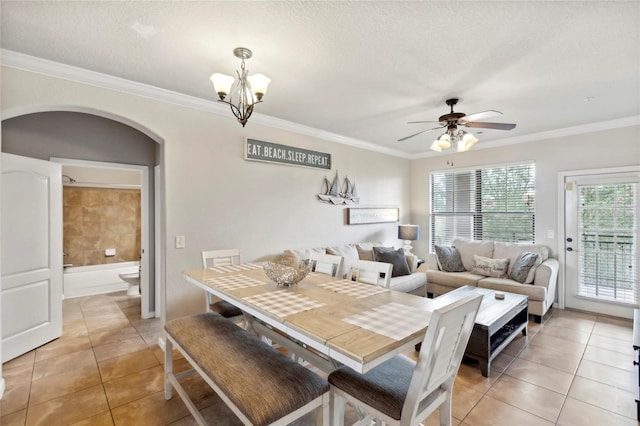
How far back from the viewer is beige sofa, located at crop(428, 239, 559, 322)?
374 cm

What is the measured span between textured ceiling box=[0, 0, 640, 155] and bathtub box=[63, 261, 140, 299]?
422 cm

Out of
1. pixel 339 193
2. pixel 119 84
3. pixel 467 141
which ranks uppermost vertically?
pixel 119 84

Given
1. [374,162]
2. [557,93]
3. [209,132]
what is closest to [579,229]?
[557,93]

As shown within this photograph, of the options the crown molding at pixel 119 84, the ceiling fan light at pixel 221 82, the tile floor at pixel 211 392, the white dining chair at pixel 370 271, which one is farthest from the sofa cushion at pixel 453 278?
the ceiling fan light at pixel 221 82

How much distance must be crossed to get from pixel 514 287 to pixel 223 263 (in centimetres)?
366

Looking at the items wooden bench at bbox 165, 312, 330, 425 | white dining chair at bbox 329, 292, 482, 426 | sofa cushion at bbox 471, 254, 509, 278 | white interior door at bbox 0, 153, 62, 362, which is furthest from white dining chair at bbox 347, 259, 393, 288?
white interior door at bbox 0, 153, 62, 362

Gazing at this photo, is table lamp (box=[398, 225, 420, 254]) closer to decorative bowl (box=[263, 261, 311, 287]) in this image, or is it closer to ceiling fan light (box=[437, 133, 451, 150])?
ceiling fan light (box=[437, 133, 451, 150])

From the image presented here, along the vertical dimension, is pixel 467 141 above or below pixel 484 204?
above

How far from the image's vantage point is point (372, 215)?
17.1 feet

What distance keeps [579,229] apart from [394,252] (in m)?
2.63

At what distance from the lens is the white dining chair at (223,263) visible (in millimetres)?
2566

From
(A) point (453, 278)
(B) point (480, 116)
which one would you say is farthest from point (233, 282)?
(A) point (453, 278)

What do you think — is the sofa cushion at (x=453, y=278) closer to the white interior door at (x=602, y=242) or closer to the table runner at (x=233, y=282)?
the white interior door at (x=602, y=242)

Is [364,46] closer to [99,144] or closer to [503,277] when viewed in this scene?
[99,144]
